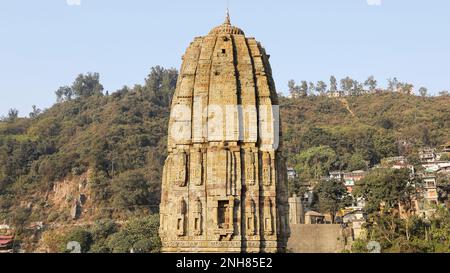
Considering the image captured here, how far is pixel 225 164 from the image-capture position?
21.5 meters

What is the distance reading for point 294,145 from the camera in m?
102

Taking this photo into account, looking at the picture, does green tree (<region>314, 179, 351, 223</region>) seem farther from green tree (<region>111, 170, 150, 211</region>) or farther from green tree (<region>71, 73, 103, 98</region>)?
green tree (<region>71, 73, 103, 98</region>)

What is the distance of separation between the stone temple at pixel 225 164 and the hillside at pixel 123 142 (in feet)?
184

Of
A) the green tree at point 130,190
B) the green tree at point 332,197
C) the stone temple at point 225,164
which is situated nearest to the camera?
the stone temple at point 225,164

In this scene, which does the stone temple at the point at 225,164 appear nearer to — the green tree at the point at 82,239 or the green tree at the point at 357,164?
the green tree at the point at 82,239

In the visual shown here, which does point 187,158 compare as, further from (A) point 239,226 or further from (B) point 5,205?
(B) point 5,205

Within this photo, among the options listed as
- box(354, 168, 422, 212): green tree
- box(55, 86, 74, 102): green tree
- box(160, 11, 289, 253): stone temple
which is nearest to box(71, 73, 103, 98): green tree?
box(55, 86, 74, 102): green tree

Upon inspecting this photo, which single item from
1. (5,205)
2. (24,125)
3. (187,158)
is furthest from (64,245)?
(24,125)

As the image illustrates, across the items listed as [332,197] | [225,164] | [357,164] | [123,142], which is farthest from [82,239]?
[225,164]

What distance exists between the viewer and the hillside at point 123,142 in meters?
85.5

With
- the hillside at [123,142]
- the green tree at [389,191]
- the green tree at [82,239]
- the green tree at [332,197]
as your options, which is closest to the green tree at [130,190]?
the hillside at [123,142]

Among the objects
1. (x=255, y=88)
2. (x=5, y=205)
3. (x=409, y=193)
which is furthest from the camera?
(x=5, y=205)

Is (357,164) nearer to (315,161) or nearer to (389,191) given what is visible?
(315,161)
